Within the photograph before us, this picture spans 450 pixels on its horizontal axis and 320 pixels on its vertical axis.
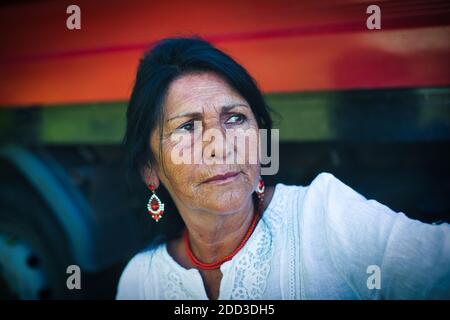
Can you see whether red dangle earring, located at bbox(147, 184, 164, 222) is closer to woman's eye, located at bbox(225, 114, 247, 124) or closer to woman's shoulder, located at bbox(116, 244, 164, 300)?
woman's shoulder, located at bbox(116, 244, 164, 300)

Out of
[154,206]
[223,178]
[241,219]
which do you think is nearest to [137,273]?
[154,206]

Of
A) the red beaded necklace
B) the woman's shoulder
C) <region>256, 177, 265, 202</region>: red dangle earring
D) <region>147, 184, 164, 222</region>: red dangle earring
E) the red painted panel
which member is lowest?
the woman's shoulder

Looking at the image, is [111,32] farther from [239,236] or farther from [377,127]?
[377,127]

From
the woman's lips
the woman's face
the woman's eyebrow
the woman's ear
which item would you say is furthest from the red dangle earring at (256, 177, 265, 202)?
the woman's ear

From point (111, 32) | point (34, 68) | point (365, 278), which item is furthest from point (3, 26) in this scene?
point (365, 278)

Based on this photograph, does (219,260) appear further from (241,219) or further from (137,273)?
(137,273)

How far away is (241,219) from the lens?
1.86 metres

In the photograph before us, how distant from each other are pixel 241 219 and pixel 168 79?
26.9 inches

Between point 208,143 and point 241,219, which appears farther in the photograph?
point 241,219

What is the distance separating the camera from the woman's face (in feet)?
5.55

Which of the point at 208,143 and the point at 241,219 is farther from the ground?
the point at 208,143

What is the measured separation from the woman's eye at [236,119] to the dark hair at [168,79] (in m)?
0.08

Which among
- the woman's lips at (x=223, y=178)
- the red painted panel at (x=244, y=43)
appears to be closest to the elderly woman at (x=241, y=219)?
the woman's lips at (x=223, y=178)

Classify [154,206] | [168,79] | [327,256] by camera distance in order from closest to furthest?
[327,256] < [168,79] < [154,206]
